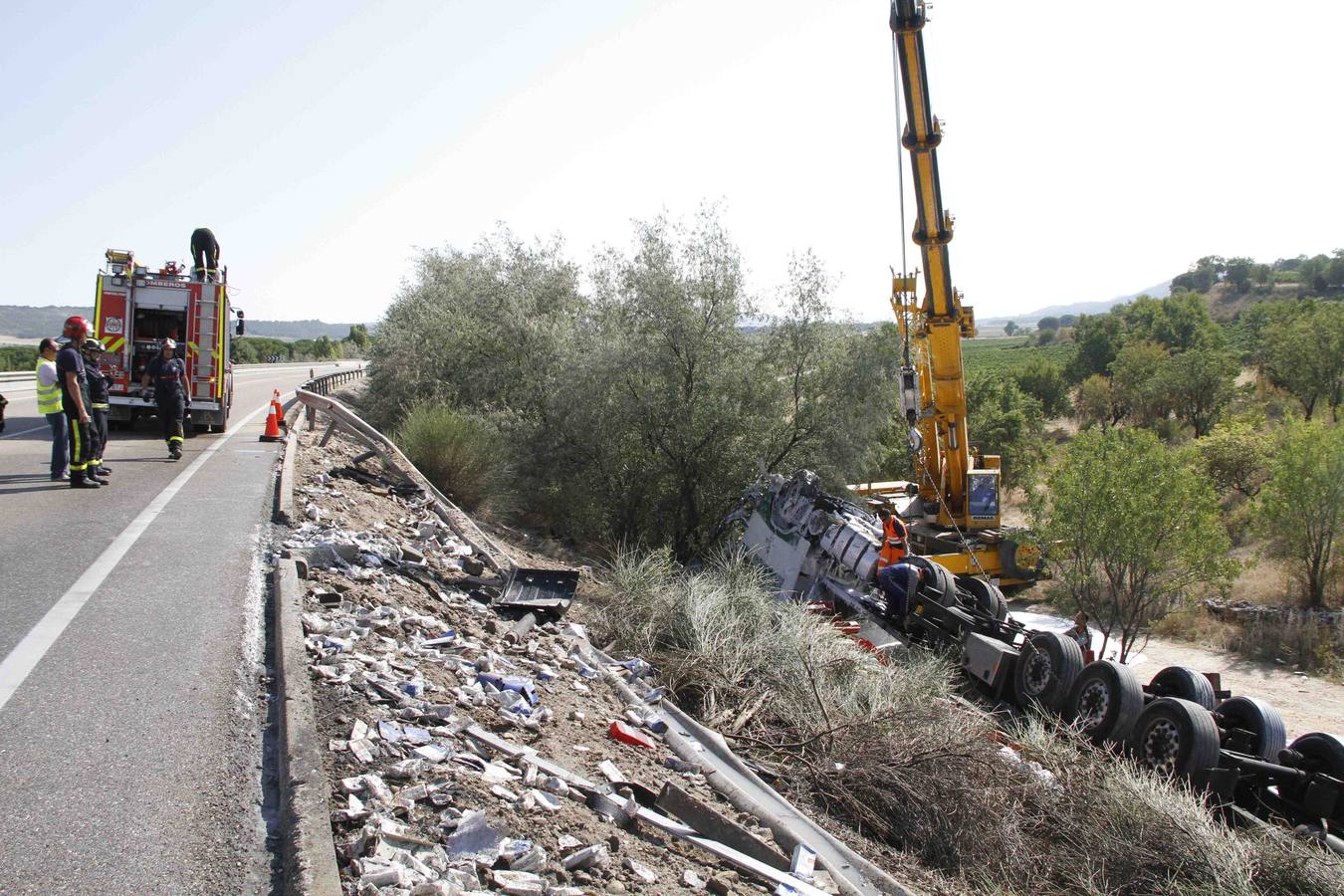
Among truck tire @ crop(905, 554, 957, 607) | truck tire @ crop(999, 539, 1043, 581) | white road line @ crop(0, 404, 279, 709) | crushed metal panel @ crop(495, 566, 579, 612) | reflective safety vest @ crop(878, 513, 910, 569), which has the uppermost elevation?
white road line @ crop(0, 404, 279, 709)

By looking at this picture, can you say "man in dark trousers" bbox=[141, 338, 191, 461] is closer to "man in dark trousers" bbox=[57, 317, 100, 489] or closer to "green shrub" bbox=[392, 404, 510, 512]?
"man in dark trousers" bbox=[57, 317, 100, 489]

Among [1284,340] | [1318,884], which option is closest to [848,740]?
[1318,884]

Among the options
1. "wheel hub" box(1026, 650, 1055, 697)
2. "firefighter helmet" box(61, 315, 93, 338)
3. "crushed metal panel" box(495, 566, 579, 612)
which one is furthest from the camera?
"firefighter helmet" box(61, 315, 93, 338)

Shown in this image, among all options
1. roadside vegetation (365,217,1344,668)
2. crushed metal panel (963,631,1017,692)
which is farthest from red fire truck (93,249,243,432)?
crushed metal panel (963,631,1017,692)

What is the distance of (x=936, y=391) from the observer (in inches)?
715

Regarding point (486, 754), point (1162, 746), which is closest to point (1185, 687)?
point (1162, 746)

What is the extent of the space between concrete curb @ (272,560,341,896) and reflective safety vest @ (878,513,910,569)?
29.4ft

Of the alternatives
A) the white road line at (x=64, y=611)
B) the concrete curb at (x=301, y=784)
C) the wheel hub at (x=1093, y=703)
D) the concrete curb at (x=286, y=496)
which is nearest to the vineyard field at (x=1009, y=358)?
the wheel hub at (x=1093, y=703)

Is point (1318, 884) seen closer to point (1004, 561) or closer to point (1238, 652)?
point (1004, 561)

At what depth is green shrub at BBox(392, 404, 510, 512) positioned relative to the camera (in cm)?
1490

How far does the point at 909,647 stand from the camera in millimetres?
11688

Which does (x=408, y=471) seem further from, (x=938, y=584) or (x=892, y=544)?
(x=938, y=584)

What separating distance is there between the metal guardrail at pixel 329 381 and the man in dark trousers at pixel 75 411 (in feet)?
42.7

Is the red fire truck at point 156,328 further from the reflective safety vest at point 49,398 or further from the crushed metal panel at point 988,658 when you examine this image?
the crushed metal panel at point 988,658
